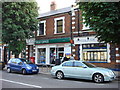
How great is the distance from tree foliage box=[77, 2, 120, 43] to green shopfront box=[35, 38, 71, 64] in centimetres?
853

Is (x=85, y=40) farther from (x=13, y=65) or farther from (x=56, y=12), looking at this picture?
(x=13, y=65)

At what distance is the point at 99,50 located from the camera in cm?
1798

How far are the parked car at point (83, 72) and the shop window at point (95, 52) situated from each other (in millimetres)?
6355

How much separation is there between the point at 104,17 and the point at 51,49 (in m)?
12.3

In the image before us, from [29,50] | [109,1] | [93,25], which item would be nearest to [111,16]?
[109,1]

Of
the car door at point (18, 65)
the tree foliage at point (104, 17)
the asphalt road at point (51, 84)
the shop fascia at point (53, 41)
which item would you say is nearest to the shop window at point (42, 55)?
the shop fascia at point (53, 41)

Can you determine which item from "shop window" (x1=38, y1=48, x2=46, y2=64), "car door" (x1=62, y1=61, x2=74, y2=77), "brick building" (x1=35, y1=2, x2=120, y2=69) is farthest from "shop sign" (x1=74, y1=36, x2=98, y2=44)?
"car door" (x1=62, y1=61, x2=74, y2=77)

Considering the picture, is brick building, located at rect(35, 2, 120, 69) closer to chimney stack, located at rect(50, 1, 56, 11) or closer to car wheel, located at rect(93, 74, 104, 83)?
chimney stack, located at rect(50, 1, 56, 11)

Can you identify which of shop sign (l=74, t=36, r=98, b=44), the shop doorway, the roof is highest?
the roof

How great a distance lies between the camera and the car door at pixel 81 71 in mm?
11131

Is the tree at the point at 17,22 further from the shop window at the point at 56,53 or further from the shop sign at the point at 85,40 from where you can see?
the shop sign at the point at 85,40

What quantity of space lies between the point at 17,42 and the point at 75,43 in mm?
7034

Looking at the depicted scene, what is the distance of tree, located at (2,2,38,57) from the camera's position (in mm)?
18062

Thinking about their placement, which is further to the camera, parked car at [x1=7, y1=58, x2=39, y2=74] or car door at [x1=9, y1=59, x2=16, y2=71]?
car door at [x1=9, y1=59, x2=16, y2=71]
